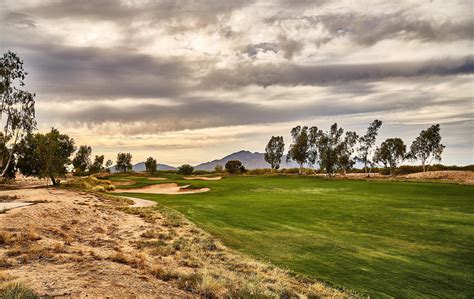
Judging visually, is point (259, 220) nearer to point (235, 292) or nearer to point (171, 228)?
point (171, 228)

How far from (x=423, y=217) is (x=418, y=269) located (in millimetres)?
14188

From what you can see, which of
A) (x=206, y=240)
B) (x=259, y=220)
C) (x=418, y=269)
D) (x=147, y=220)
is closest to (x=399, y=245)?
(x=418, y=269)

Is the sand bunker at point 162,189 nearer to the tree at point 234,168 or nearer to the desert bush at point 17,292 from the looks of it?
the desert bush at point 17,292

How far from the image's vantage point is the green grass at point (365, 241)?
41.2 ft

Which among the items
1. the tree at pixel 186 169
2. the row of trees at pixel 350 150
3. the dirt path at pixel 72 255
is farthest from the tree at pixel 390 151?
the dirt path at pixel 72 255

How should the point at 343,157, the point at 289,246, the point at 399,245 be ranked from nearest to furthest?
the point at 289,246 → the point at 399,245 → the point at 343,157

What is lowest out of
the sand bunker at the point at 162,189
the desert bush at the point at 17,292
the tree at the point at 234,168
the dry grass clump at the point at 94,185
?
the sand bunker at the point at 162,189

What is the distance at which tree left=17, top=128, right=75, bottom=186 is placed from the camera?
172 feet

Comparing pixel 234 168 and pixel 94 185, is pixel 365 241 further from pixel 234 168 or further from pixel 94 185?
pixel 234 168

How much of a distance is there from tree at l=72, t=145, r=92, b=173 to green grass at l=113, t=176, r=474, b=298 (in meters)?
80.9

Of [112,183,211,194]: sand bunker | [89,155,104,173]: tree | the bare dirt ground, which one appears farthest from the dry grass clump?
[89,155,104,173]: tree

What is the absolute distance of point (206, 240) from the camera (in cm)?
1678

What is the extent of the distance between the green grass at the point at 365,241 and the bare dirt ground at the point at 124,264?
6.89 ft

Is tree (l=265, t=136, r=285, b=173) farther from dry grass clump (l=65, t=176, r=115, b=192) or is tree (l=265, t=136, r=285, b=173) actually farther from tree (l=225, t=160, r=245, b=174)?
dry grass clump (l=65, t=176, r=115, b=192)
